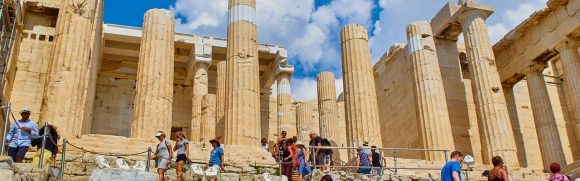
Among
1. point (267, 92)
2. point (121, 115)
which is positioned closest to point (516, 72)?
point (267, 92)

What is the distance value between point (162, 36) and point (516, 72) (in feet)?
54.5

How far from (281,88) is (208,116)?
5160 millimetres

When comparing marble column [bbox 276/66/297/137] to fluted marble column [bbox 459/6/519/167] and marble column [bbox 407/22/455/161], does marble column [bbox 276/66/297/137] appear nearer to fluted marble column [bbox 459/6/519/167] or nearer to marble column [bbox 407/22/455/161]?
marble column [bbox 407/22/455/161]

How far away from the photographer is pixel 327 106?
26.5 metres

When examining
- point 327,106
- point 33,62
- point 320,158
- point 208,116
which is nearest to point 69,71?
point 33,62

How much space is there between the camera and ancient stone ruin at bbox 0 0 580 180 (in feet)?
55.0

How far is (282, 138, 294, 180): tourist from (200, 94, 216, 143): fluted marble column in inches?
456

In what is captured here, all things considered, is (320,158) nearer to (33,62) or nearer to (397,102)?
(33,62)

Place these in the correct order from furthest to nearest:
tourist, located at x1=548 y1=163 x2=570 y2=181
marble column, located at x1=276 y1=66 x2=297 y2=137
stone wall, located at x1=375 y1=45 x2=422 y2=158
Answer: marble column, located at x1=276 y1=66 x2=297 y2=137 → stone wall, located at x1=375 y1=45 x2=422 y2=158 → tourist, located at x1=548 y1=163 x2=570 y2=181

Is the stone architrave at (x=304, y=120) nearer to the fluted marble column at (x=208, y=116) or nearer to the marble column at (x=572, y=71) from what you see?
the fluted marble column at (x=208, y=116)

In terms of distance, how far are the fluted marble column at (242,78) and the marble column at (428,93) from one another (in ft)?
23.6

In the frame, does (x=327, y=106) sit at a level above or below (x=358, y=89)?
above

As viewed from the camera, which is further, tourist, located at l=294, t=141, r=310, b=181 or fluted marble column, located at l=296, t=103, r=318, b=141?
fluted marble column, located at l=296, t=103, r=318, b=141

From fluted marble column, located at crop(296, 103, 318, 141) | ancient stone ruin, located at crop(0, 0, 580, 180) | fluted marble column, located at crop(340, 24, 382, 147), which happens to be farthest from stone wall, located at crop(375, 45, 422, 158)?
fluted marble column, located at crop(340, 24, 382, 147)
